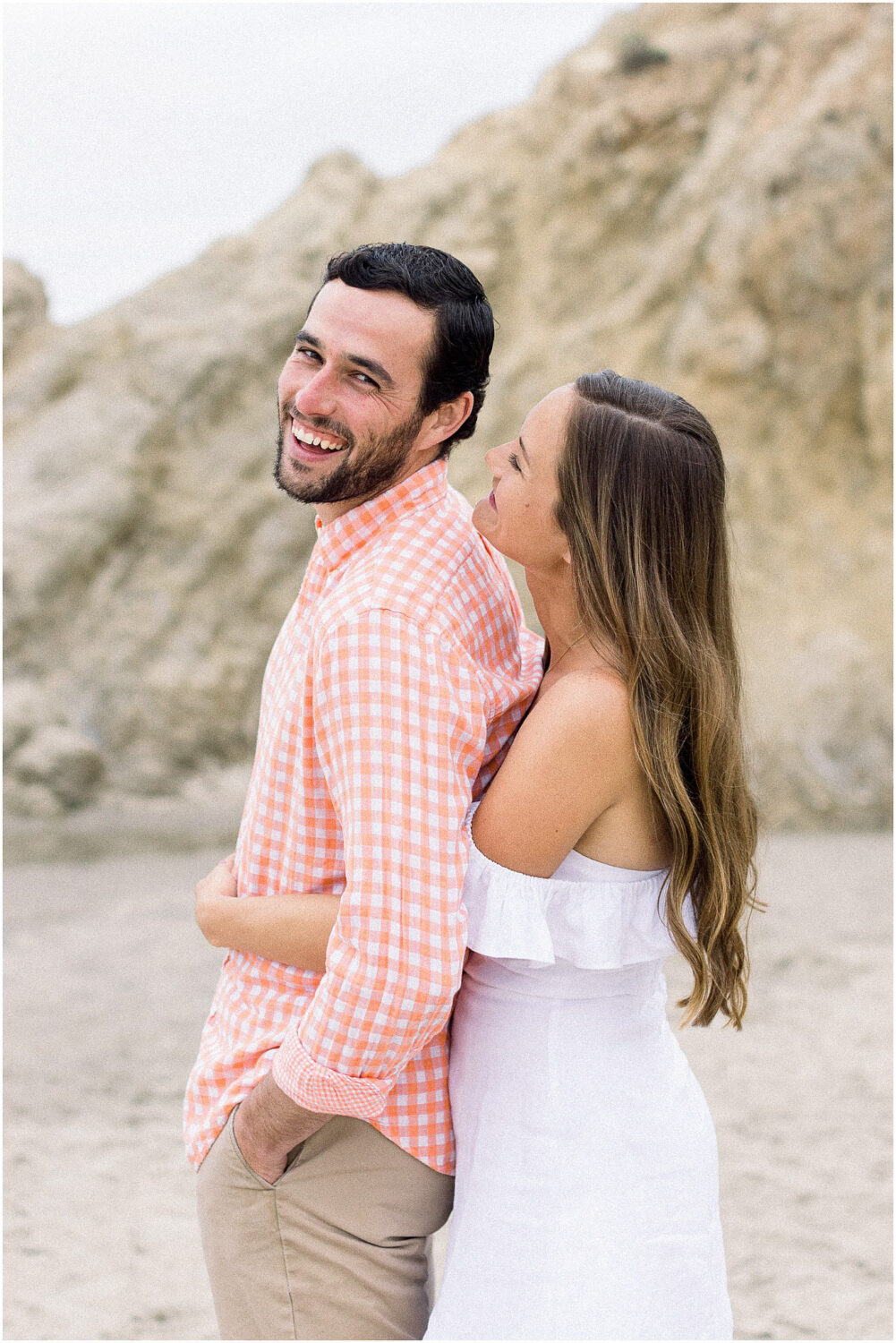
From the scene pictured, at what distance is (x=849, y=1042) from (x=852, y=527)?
5.96 meters

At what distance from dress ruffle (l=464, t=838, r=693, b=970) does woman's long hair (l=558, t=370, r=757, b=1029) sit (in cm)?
3

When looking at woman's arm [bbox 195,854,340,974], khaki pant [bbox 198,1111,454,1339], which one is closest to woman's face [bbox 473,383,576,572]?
woman's arm [bbox 195,854,340,974]

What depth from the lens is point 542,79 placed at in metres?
12.4

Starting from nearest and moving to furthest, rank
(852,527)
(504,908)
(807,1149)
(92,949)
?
(504,908) → (807,1149) → (92,949) → (852,527)

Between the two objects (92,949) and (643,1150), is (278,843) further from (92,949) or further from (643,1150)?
(92,949)

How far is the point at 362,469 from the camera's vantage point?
187 cm

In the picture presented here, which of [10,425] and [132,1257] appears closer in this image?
[132,1257]

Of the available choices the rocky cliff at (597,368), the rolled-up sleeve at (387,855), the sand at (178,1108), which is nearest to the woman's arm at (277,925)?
the rolled-up sleeve at (387,855)

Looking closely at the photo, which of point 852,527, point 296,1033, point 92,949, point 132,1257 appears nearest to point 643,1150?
point 296,1033

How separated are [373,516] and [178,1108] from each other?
161 inches

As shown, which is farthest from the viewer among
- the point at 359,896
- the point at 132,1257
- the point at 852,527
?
the point at 852,527

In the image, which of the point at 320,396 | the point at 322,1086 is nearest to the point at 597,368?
the point at 320,396

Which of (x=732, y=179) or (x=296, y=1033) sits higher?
(x=732, y=179)

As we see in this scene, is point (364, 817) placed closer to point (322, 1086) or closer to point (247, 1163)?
point (322, 1086)
